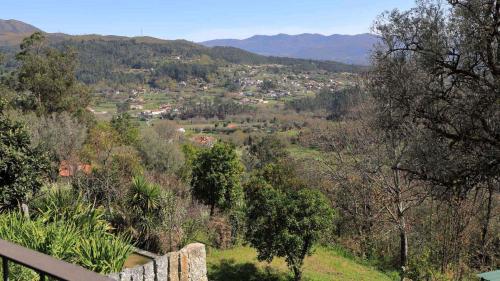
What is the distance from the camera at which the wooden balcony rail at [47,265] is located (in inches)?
47.6

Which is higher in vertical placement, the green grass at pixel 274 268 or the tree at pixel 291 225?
the tree at pixel 291 225

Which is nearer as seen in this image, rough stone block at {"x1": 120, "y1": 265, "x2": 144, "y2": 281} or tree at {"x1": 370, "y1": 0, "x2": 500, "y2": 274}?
rough stone block at {"x1": 120, "y1": 265, "x2": 144, "y2": 281}

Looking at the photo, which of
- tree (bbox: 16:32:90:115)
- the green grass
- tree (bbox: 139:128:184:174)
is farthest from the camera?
tree (bbox: 139:128:184:174)

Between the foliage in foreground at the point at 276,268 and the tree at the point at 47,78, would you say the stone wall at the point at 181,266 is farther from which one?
the tree at the point at 47,78

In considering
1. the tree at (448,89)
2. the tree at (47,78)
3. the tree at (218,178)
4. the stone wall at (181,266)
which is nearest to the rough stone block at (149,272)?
the stone wall at (181,266)

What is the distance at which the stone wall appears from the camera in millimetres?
4844

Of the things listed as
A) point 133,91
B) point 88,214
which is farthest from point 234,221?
point 133,91

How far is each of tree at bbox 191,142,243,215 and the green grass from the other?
3.60 meters

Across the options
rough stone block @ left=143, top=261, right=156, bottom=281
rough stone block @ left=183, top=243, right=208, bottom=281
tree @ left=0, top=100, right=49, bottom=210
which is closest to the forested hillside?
tree @ left=0, top=100, right=49, bottom=210

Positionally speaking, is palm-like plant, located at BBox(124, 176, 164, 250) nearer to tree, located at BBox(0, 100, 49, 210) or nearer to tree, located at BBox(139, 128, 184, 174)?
tree, located at BBox(0, 100, 49, 210)

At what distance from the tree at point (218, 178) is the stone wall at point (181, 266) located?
12.5 m

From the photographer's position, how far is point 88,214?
1030 cm

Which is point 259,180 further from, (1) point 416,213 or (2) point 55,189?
(2) point 55,189

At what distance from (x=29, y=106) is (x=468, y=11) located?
2620cm
